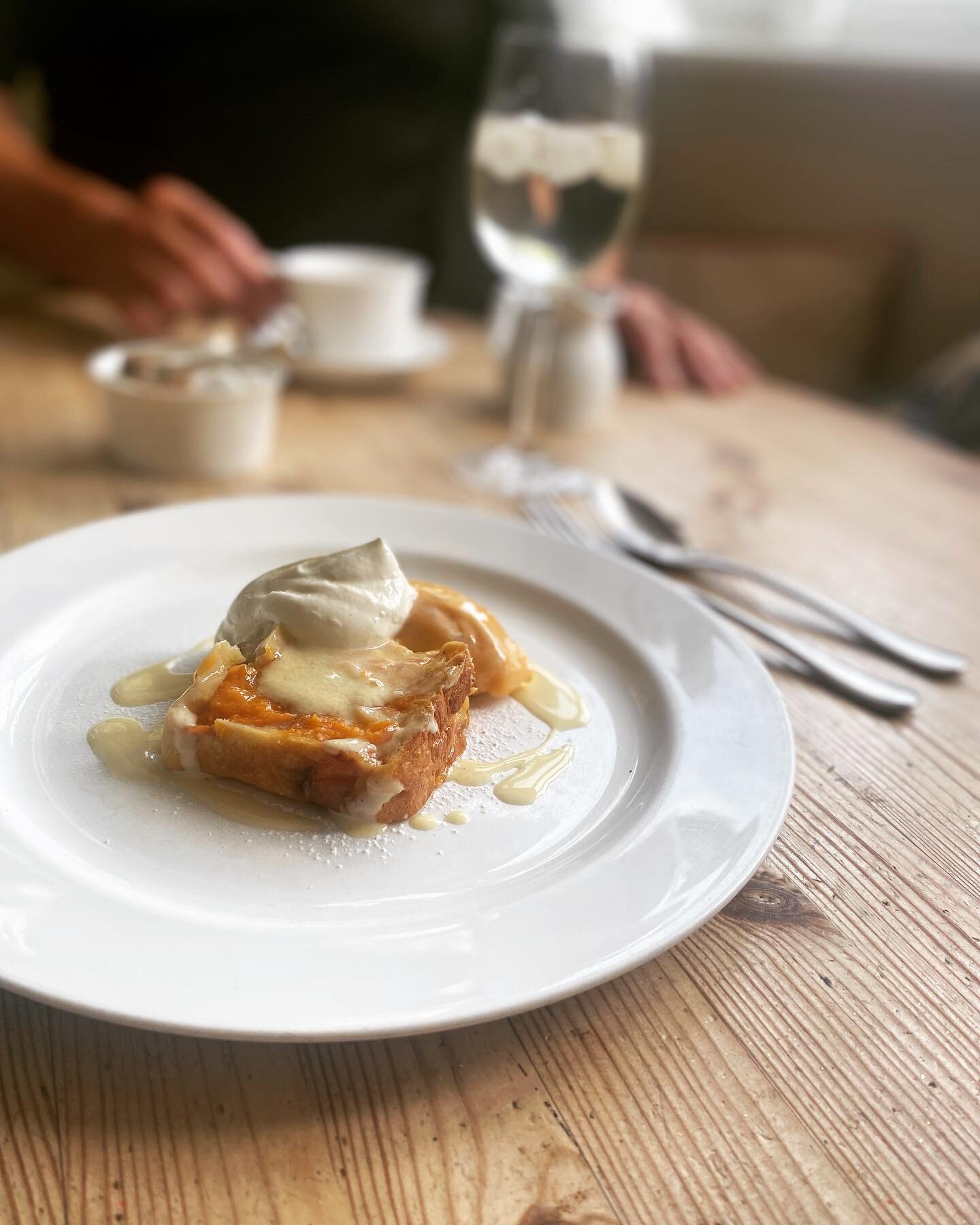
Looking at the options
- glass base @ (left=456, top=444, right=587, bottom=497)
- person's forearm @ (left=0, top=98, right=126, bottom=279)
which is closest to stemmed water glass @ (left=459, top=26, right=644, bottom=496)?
glass base @ (left=456, top=444, right=587, bottom=497)

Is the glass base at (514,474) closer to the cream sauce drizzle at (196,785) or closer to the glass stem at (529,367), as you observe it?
the glass stem at (529,367)

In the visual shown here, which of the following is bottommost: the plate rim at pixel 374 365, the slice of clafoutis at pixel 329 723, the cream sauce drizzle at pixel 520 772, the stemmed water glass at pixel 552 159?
the plate rim at pixel 374 365

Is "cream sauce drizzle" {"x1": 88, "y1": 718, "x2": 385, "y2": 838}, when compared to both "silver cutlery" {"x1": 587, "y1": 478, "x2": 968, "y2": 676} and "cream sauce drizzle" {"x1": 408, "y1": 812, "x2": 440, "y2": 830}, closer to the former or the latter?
"cream sauce drizzle" {"x1": 408, "y1": 812, "x2": 440, "y2": 830}

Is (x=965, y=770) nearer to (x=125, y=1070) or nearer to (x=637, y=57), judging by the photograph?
(x=125, y=1070)

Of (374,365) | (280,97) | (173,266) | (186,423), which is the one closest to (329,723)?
(186,423)

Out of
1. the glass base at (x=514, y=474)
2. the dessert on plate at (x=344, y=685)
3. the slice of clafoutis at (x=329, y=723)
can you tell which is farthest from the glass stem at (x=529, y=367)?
the slice of clafoutis at (x=329, y=723)

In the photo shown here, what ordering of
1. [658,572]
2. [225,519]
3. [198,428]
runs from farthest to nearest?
[198,428] < [658,572] < [225,519]

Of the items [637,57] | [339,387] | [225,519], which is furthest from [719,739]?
[339,387]
